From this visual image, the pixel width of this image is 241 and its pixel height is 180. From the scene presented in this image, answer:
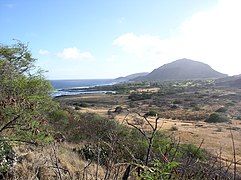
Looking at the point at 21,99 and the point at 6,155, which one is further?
the point at 21,99

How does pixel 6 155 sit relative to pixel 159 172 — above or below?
below

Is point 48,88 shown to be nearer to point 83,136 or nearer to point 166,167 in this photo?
point 83,136

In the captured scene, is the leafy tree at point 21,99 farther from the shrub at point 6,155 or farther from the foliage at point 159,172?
the foliage at point 159,172

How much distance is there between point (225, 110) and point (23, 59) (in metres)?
34.1

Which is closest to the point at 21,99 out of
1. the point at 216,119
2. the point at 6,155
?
the point at 6,155

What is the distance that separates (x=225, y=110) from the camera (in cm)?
4516

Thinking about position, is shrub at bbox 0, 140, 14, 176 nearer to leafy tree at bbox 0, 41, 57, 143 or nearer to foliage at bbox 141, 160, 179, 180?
leafy tree at bbox 0, 41, 57, 143

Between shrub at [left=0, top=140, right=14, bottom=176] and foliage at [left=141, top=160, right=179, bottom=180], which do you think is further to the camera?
shrub at [left=0, top=140, right=14, bottom=176]

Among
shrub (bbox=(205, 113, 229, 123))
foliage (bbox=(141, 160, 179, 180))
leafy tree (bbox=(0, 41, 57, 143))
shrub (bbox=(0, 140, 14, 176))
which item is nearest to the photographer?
foliage (bbox=(141, 160, 179, 180))

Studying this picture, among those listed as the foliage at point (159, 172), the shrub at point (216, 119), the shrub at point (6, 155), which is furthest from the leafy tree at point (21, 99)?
the shrub at point (216, 119)

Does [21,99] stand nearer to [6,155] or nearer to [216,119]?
[6,155]

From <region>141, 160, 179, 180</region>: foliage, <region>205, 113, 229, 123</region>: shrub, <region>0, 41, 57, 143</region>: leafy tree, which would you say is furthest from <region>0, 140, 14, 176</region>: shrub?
<region>205, 113, 229, 123</region>: shrub

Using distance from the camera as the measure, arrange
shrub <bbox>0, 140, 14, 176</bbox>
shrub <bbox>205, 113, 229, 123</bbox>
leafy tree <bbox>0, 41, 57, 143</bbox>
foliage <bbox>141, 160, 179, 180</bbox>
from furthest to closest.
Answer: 1. shrub <bbox>205, 113, 229, 123</bbox>
2. leafy tree <bbox>0, 41, 57, 143</bbox>
3. shrub <bbox>0, 140, 14, 176</bbox>
4. foliage <bbox>141, 160, 179, 180</bbox>

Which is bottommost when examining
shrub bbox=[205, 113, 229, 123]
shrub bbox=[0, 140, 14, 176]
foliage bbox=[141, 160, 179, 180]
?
shrub bbox=[205, 113, 229, 123]
